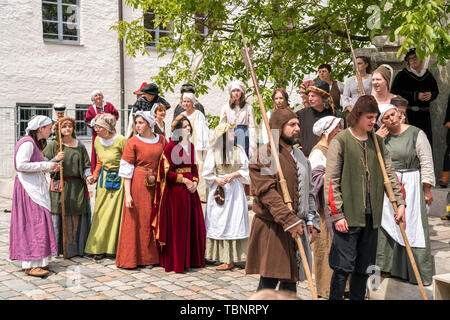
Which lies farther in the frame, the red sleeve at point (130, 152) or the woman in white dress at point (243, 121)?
the woman in white dress at point (243, 121)

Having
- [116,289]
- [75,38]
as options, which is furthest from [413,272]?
[75,38]

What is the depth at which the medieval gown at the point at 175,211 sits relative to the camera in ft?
22.7

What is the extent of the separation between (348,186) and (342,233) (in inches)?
15.2

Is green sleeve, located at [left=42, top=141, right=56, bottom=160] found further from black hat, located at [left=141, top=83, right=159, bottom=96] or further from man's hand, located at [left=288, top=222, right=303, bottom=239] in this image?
man's hand, located at [left=288, top=222, right=303, bottom=239]

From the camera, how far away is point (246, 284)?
6340 mm

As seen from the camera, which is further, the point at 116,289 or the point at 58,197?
the point at 58,197

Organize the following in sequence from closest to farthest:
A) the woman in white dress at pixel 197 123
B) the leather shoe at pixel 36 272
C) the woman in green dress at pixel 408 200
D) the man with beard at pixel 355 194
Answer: the man with beard at pixel 355 194 → the woman in green dress at pixel 408 200 → the leather shoe at pixel 36 272 → the woman in white dress at pixel 197 123

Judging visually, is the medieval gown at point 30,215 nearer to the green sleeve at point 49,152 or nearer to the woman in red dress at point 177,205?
the green sleeve at point 49,152

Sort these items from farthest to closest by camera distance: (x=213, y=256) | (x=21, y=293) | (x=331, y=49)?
(x=331, y=49), (x=213, y=256), (x=21, y=293)

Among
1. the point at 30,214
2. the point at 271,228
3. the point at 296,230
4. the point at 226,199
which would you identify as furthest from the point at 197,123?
the point at 296,230

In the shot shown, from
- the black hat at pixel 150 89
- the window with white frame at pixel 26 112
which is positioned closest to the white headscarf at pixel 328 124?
the black hat at pixel 150 89

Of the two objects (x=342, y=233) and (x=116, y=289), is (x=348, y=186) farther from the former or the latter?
(x=116, y=289)

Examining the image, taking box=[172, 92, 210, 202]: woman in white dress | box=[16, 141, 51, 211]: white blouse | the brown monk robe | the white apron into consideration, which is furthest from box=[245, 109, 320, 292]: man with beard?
box=[172, 92, 210, 202]: woman in white dress

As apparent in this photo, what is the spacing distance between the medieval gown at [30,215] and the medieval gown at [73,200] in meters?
0.79
